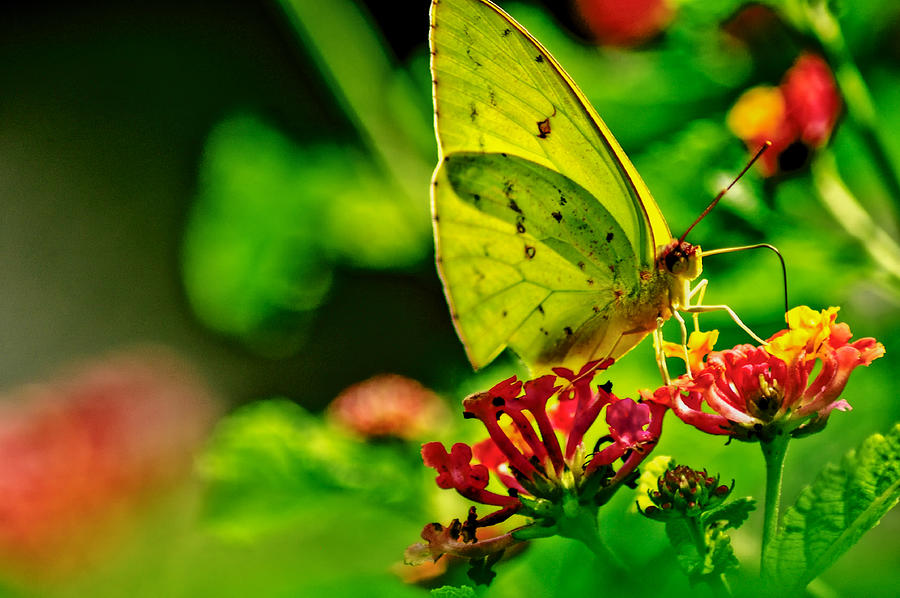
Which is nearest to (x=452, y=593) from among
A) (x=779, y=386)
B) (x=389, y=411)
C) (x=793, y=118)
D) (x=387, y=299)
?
(x=779, y=386)

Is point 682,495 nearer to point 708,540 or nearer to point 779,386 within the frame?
point 708,540

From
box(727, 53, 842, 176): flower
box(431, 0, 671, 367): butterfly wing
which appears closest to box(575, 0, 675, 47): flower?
box(727, 53, 842, 176): flower

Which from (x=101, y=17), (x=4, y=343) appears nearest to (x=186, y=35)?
(x=101, y=17)

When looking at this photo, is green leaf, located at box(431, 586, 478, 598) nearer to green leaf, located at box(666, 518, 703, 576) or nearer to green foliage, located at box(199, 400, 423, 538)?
green leaf, located at box(666, 518, 703, 576)

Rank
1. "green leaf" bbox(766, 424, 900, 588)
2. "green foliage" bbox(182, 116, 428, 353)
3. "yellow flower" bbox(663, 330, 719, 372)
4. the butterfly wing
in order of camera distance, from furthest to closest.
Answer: "green foliage" bbox(182, 116, 428, 353) → the butterfly wing → "yellow flower" bbox(663, 330, 719, 372) → "green leaf" bbox(766, 424, 900, 588)

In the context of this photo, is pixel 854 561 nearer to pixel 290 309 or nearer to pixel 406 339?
pixel 290 309

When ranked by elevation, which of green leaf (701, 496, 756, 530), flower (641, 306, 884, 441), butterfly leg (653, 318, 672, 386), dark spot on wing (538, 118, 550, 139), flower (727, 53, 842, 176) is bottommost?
green leaf (701, 496, 756, 530)

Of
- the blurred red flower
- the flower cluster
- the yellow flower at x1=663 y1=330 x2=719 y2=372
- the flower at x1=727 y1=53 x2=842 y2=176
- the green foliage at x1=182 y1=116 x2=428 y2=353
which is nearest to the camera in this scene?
the flower cluster

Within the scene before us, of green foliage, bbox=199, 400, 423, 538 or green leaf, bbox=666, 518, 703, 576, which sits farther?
green foliage, bbox=199, 400, 423, 538
